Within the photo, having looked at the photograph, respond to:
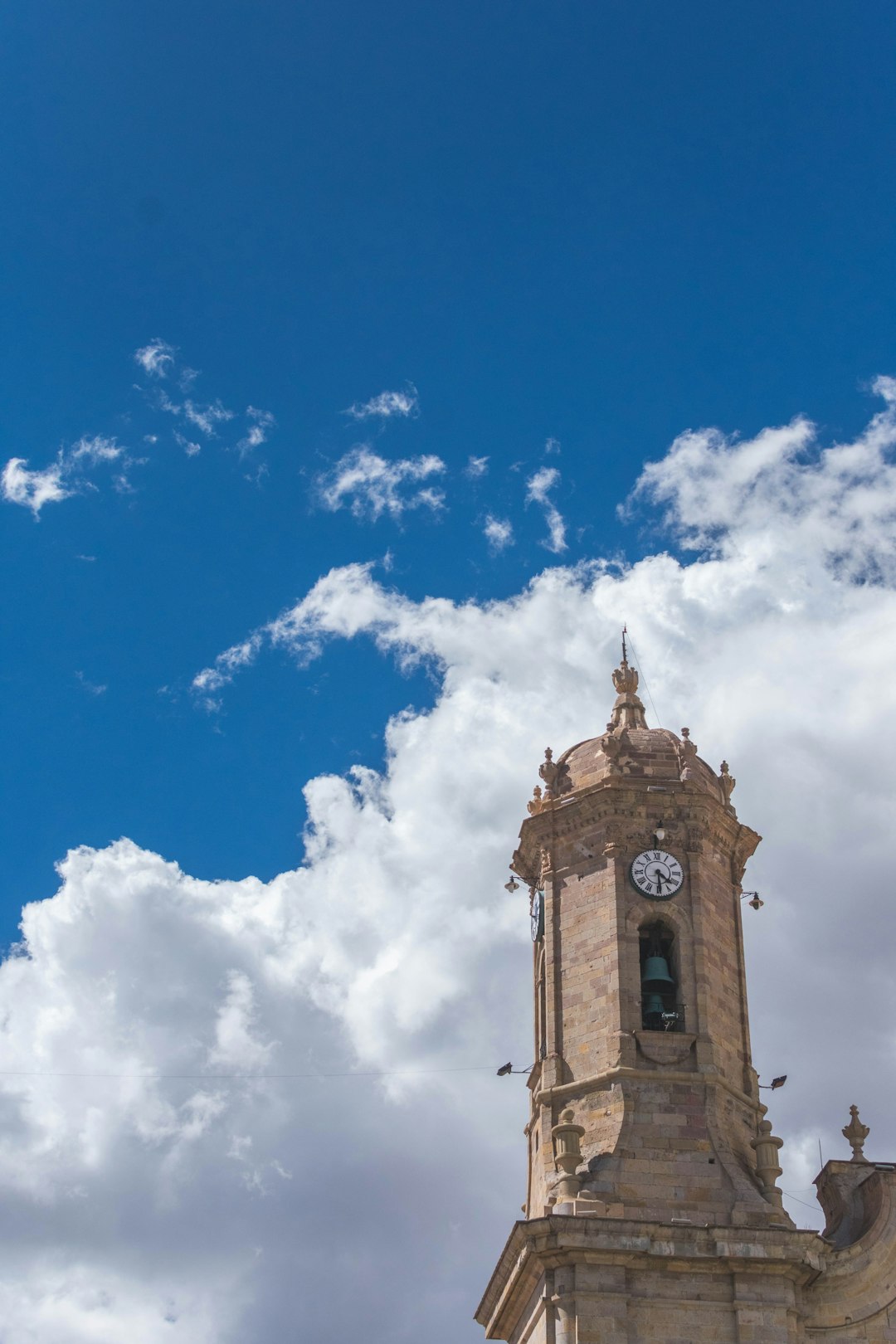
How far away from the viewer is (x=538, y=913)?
120 ft

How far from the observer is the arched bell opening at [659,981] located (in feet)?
110

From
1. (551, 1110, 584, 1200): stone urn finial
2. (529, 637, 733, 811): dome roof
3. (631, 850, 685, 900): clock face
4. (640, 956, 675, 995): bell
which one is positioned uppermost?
(529, 637, 733, 811): dome roof

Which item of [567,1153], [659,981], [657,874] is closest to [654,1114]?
[567,1153]

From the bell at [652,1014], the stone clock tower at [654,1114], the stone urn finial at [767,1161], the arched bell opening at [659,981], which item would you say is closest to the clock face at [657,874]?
the stone clock tower at [654,1114]

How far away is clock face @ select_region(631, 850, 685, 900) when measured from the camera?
34688 millimetres

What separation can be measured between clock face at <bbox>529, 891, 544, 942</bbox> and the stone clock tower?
0.08 metres

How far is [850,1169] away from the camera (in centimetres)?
3291

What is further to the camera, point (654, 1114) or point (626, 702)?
point (626, 702)

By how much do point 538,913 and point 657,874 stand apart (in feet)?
10.1

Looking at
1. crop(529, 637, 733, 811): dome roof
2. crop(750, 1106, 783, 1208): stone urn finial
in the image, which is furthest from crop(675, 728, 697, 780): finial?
crop(750, 1106, 783, 1208): stone urn finial

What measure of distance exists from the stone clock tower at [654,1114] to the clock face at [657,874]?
0.04m

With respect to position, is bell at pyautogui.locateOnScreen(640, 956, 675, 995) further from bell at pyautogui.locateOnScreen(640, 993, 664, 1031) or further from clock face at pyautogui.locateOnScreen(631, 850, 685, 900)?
clock face at pyautogui.locateOnScreen(631, 850, 685, 900)

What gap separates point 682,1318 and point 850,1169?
224 inches

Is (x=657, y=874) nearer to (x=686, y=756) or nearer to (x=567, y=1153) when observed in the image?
(x=686, y=756)
